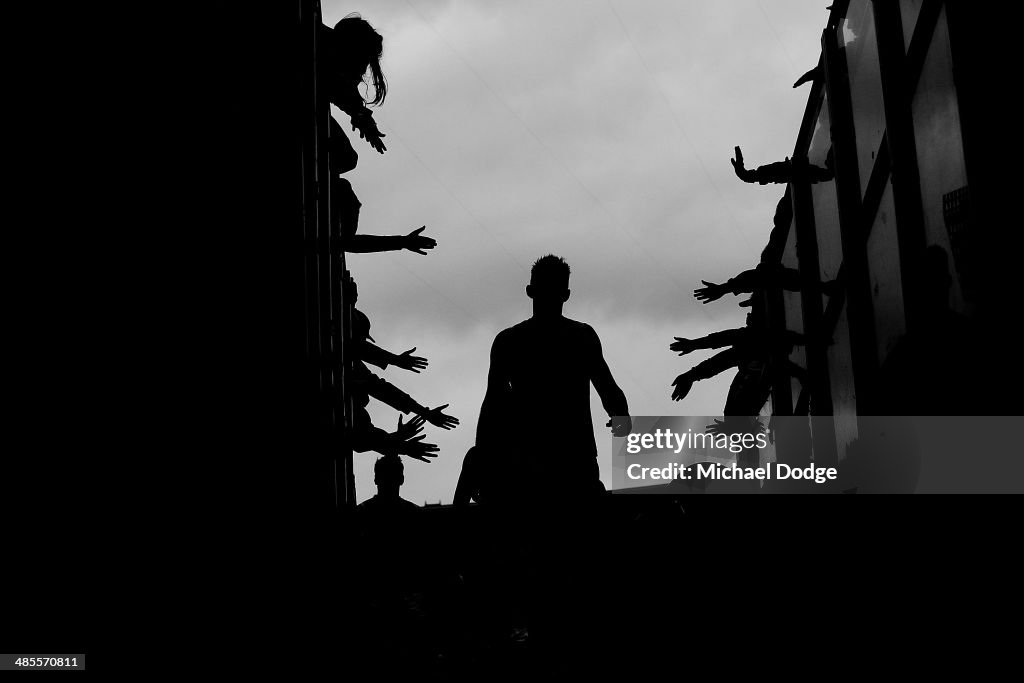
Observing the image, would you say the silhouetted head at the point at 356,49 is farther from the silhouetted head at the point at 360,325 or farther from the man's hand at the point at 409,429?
the silhouetted head at the point at 360,325

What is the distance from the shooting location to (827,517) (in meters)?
8.10

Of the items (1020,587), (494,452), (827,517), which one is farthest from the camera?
(827,517)

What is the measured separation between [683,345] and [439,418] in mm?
4621

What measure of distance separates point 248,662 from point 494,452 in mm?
1648

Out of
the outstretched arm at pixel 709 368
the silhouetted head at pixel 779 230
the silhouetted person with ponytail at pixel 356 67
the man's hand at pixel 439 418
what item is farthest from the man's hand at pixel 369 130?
the silhouetted head at pixel 779 230

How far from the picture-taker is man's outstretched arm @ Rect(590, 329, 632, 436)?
642 cm

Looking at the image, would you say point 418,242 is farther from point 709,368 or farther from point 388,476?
point 709,368

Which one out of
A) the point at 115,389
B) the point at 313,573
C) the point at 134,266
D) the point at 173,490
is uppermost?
the point at 134,266

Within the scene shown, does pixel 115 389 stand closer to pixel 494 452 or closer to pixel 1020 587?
pixel 494 452

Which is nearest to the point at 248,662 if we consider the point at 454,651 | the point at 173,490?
the point at 454,651

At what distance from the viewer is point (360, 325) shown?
21.0 meters

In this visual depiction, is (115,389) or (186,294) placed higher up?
(186,294)

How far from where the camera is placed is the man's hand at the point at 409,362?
15844 millimetres

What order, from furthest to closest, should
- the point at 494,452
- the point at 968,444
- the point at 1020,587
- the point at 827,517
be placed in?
the point at 968,444, the point at 827,517, the point at 1020,587, the point at 494,452
